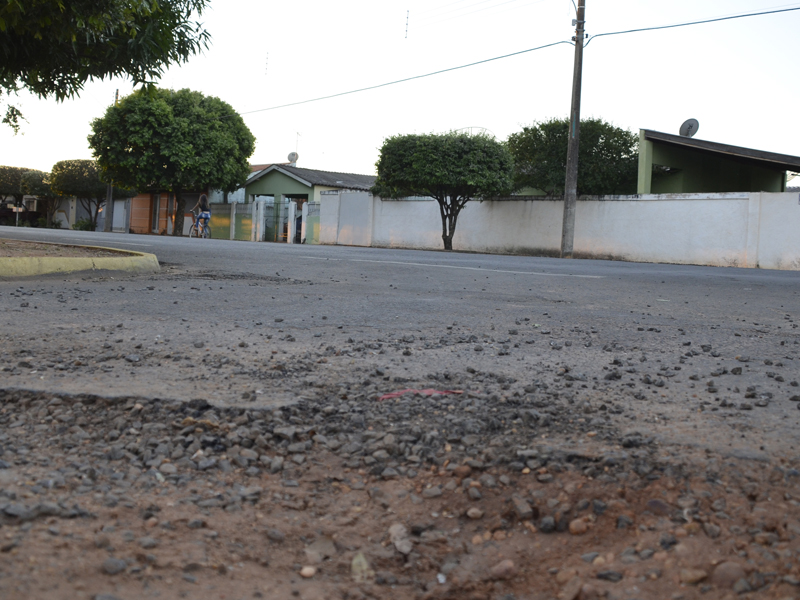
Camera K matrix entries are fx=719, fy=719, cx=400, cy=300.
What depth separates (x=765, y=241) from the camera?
19.5 metres

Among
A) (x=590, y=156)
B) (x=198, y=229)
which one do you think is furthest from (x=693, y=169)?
(x=198, y=229)

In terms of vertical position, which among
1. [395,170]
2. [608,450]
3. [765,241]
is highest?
[395,170]

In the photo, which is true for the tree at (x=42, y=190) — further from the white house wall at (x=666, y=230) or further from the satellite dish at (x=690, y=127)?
the satellite dish at (x=690, y=127)

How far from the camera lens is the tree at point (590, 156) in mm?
32781

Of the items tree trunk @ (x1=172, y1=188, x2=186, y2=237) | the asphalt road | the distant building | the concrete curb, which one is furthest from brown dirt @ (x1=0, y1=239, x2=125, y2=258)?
tree trunk @ (x1=172, y1=188, x2=186, y2=237)

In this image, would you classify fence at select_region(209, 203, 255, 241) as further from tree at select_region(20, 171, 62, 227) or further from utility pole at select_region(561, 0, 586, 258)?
tree at select_region(20, 171, 62, 227)

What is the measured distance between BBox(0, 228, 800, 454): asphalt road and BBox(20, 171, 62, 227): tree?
53.3 meters

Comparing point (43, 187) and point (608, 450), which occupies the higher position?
point (43, 187)

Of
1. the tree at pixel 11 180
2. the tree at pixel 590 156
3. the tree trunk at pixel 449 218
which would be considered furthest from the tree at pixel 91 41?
the tree at pixel 11 180

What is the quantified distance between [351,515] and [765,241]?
67.2 ft

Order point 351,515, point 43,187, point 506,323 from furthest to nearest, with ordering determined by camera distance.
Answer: point 43,187, point 506,323, point 351,515

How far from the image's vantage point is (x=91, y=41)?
867 cm

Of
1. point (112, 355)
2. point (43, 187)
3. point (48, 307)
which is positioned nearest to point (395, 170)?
point (48, 307)

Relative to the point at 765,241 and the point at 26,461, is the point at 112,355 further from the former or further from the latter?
the point at 765,241
